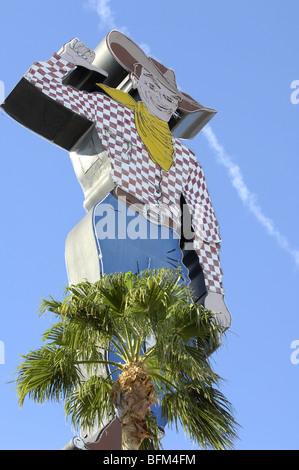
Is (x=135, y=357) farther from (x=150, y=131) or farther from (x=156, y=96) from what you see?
(x=156, y=96)

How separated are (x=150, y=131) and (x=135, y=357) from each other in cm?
717

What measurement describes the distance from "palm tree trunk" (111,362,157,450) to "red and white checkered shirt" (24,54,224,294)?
5.50 m

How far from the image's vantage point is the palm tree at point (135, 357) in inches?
381

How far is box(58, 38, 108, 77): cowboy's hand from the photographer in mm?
15164

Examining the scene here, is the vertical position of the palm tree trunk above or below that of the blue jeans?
below

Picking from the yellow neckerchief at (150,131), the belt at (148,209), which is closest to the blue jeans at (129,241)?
the belt at (148,209)

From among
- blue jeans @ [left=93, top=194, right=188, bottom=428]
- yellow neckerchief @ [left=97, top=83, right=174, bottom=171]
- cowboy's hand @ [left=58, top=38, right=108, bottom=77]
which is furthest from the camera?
yellow neckerchief @ [left=97, top=83, right=174, bottom=171]

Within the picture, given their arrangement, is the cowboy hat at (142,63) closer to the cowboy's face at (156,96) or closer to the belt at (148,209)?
the cowboy's face at (156,96)

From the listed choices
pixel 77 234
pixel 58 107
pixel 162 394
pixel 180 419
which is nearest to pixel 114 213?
pixel 77 234

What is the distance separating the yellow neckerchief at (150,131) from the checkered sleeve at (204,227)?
675 mm

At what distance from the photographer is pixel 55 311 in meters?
10.2

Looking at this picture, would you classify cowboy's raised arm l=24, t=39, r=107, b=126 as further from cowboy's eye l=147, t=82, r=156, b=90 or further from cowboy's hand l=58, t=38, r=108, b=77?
cowboy's eye l=147, t=82, r=156, b=90

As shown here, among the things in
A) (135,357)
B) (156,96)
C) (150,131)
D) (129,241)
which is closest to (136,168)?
(150,131)

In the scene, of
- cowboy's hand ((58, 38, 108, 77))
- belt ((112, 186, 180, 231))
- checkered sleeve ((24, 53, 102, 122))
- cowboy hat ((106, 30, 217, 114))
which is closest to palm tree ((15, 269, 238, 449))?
belt ((112, 186, 180, 231))
